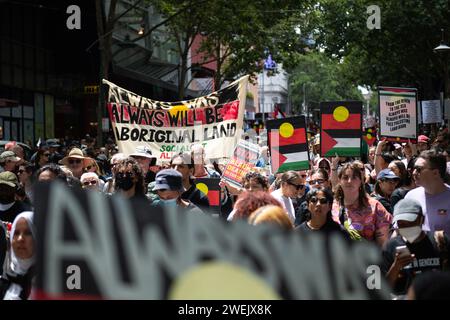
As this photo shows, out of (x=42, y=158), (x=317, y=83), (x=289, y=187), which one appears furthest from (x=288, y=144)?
(x=317, y=83)

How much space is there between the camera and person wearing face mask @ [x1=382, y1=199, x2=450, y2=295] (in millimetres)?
4508

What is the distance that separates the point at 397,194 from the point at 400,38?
24.6 meters

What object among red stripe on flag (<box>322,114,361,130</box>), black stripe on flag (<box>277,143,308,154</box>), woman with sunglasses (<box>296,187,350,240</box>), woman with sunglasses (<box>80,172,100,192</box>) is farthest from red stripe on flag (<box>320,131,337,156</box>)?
woman with sunglasses (<box>296,187,350,240</box>)

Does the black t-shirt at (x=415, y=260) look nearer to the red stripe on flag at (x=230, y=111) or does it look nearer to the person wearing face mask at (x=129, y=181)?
the person wearing face mask at (x=129, y=181)

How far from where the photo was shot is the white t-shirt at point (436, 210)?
553 cm

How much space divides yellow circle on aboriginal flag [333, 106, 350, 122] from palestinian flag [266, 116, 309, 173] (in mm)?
488

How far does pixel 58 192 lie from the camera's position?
272 cm

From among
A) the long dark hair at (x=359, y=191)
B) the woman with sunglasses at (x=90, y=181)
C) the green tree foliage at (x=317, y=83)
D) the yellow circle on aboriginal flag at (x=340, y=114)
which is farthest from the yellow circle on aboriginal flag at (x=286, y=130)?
the green tree foliage at (x=317, y=83)

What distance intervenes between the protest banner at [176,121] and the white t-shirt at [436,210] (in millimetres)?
4861

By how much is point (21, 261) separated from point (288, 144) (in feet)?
17.8

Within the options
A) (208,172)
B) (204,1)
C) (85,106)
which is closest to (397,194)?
(208,172)

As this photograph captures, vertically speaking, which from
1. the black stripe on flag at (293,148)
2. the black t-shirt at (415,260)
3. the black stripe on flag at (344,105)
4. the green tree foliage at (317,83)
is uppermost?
the green tree foliage at (317,83)

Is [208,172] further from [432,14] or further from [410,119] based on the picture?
[432,14]
